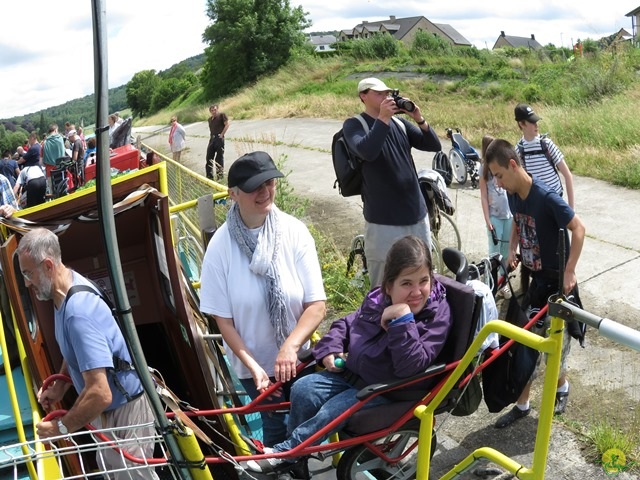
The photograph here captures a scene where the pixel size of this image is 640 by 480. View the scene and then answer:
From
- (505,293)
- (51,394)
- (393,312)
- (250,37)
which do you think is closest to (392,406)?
(393,312)

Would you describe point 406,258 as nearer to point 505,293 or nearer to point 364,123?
point 364,123

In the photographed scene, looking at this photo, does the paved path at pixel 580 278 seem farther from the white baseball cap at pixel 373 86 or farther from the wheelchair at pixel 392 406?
the white baseball cap at pixel 373 86

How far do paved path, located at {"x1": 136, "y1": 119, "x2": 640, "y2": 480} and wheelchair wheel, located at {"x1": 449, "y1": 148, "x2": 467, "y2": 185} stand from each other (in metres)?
0.17

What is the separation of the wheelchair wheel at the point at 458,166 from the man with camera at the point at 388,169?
225 inches

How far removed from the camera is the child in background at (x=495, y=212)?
5.71 m

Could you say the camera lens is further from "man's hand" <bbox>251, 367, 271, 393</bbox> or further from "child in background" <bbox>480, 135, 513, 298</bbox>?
"man's hand" <bbox>251, 367, 271, 393</bbox>

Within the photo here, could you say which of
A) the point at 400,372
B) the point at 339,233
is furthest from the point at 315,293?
the point at 339,233

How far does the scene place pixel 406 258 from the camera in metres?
3.06

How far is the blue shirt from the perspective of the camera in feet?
9.80

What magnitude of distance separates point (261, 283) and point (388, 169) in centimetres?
168

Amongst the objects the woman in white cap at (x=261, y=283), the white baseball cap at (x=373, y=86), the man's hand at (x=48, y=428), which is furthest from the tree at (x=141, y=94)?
the man's hand at (x=48, y=428)

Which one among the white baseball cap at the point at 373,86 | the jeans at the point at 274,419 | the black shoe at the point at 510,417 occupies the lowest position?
the black shoe at the point at 510,417

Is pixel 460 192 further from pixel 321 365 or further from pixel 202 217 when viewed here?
pixel 321 365

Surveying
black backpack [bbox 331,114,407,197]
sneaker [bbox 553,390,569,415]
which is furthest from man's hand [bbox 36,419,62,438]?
sneaker [bbox 553,390,569,415]
